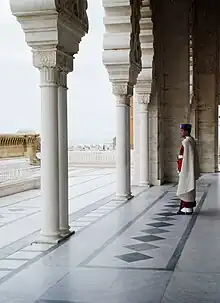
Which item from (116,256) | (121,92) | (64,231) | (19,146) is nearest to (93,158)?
(19,146)

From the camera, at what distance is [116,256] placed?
179 inches

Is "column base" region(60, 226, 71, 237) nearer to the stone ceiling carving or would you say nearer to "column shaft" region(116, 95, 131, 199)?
the stone ceiling carving

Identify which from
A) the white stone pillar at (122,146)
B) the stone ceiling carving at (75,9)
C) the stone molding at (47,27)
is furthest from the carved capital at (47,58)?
the white stone pillar at (122,146)

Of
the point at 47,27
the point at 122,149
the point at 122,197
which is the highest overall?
the point at 47,27

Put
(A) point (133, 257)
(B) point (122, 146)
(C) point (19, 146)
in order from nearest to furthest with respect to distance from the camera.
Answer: (A) point (133, 257)
(B) point (122, 146)
(C) point (19, 146)

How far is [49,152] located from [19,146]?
6.78 meters

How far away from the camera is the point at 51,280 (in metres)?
3.79

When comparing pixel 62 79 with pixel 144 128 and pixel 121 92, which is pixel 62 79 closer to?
pixel 121 92

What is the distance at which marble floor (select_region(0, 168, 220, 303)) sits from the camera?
3.47 m

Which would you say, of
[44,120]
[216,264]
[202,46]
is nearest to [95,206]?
[44,120]

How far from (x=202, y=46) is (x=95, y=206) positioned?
894 cm

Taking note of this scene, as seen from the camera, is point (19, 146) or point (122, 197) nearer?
point (122, 197)

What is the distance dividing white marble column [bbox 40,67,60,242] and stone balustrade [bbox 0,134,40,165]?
5488 millimetres

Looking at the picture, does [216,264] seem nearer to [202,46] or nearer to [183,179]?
[183,179]
